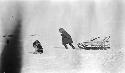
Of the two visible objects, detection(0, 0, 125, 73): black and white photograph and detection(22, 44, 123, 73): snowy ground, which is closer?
detection(22, 44, 123, 73): snowy ground

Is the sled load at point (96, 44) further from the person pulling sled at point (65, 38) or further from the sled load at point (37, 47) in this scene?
the sled load at point (37, 47)

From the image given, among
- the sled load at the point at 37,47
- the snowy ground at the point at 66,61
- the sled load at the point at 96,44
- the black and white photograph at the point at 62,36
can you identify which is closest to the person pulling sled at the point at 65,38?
the black and white photograph at the point at 62,36

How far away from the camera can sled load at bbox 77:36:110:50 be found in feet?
46.0

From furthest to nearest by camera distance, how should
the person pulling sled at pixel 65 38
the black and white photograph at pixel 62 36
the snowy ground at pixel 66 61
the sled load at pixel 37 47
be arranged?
1. the person pulling sled at pixel 65 38
2. the sled load at pixel 37 47
3. the black and white photograph at pixel 62 36
4. the snowy ground at pixel 66 61

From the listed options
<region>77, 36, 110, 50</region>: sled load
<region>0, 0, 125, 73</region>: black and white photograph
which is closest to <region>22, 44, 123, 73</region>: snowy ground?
<region>0, 0, 125, 73</region>: black and white photograph

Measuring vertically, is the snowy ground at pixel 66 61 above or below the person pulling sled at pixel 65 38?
below

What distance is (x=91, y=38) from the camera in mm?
14438

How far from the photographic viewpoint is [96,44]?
557 inches

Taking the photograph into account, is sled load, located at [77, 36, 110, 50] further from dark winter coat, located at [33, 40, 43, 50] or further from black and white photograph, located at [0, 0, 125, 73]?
dark winter coat, located at [33, 40, 43, 50]

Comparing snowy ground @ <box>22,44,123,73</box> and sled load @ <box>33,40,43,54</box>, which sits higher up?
sled load @ <box>33,40,43,54</box>

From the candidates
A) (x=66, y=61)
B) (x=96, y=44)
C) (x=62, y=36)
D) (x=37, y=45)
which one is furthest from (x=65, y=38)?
(x=96, y=44)

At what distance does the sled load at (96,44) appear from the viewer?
552 inches

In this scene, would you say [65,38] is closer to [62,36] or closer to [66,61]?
[62,36]

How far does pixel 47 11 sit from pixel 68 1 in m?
1.37
